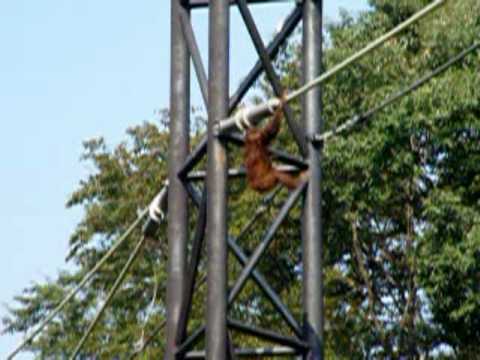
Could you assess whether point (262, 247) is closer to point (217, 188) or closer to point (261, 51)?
point (217, 188)

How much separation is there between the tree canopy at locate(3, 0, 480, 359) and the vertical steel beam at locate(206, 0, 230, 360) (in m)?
8.92

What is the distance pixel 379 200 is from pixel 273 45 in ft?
33.3

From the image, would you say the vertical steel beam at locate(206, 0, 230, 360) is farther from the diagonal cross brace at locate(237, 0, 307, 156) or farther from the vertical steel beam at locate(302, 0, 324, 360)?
the vertical steel beam at locate(302, 0, 324, 360)

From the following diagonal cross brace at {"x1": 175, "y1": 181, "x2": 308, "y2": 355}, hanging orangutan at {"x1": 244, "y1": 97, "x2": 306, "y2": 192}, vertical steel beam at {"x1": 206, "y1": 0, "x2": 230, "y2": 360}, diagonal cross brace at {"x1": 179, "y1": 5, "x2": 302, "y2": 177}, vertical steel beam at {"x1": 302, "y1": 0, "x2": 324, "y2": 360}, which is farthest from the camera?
diagonal cross brace at {"x1": 179, "y1": 5, "x2": 302, "y2": 177}

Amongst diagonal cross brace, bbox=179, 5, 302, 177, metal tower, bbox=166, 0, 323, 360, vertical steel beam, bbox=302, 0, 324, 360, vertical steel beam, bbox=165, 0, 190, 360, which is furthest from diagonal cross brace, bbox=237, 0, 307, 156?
vertical steel beam, bbox=165, 0, 190, 360

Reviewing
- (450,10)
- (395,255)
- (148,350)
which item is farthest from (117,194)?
(450,10)

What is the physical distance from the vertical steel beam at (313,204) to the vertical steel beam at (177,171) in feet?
1.48

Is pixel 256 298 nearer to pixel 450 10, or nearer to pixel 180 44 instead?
pixel 450 10

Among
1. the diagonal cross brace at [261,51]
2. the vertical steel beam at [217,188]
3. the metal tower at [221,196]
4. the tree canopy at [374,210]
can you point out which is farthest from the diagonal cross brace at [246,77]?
the tree canopy at [374,210]

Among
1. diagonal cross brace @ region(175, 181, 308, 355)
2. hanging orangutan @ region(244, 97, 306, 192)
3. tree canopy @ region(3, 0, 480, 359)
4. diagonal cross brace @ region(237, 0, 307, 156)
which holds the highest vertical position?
tree canopy @ region(3, 0, 480, 359)

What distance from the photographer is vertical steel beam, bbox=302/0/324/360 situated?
5.26 m

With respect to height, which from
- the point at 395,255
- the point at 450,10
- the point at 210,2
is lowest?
the point at 210,2

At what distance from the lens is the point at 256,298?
1628 cm

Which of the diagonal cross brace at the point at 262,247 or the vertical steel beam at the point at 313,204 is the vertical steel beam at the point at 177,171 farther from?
the vertical steel beam at the point at 313,204
